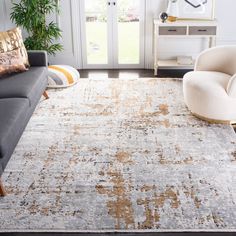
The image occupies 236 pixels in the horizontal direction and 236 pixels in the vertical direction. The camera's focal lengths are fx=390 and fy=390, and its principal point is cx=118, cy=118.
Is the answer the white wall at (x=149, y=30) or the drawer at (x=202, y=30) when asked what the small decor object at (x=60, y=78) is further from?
the drawer at (x=202, y=30)

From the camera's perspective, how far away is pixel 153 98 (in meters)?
4.43

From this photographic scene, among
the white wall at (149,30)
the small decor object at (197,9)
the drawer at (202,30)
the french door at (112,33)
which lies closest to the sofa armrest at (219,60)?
the drawer at (202,30)

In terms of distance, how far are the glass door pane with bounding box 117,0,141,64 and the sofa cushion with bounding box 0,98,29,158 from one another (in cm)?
245

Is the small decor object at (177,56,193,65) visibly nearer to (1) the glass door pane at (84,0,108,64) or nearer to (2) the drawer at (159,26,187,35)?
(2) the drawer at (159,26,187,35)

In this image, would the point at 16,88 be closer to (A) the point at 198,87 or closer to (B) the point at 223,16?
(A) the point at 198,87

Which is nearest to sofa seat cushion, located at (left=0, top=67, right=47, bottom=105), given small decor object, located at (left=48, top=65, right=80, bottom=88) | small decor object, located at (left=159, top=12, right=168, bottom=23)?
small decor object, located at (left=48, top=65, right=80, bottom=88)

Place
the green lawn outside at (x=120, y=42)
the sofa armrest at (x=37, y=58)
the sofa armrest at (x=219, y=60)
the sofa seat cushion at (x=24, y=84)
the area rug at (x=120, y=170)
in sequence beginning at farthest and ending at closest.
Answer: the green lawn outside at (x=120, y=42)
the sofa armrest at (x=37, y=58)
the sofa armrest at (x=219, y=60)
the sofa seat cushion at (x=24, y=84)
the area rug at (x=120, y=170)

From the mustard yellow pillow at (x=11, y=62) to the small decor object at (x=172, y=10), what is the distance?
2.09 m

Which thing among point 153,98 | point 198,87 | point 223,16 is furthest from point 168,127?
point 223,16

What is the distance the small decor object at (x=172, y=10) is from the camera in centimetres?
502

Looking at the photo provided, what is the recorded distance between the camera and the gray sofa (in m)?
2.77

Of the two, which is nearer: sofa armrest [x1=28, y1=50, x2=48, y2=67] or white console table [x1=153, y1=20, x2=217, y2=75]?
sofa armrest [x1=28, y1=50, x2=48, y2=67]

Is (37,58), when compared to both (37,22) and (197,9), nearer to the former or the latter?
(37,22)

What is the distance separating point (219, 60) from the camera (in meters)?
4.12
